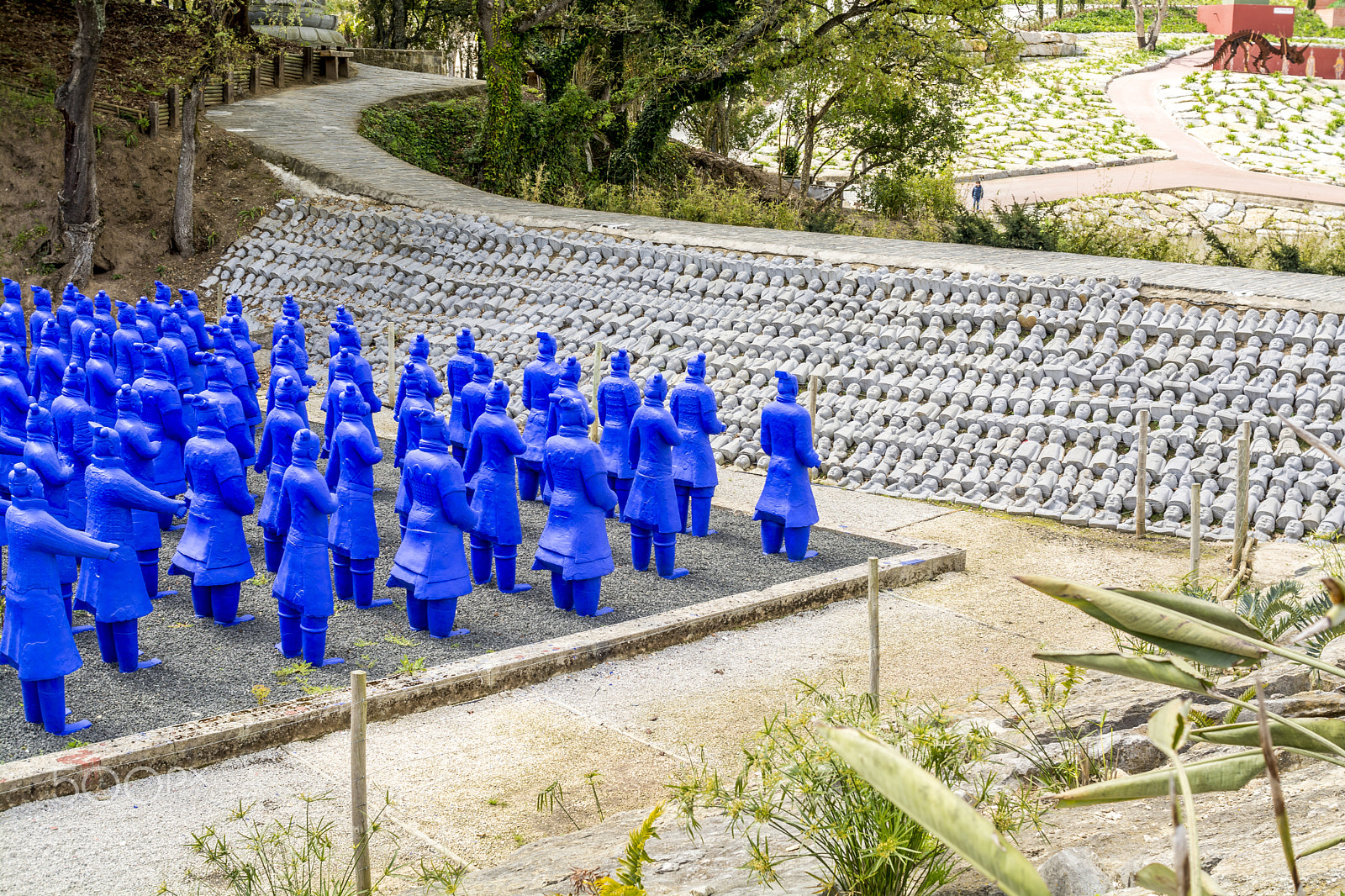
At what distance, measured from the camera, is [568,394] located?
7938 mm

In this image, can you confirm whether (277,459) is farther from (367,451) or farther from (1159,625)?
(1159,625)

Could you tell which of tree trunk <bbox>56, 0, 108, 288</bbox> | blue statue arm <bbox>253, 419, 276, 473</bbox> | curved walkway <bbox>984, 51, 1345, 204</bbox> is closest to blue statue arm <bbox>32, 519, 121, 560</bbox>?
blue statue arm <bbox>253, 419, 276, 473</bbox>

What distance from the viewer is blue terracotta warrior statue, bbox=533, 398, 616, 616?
302 inches

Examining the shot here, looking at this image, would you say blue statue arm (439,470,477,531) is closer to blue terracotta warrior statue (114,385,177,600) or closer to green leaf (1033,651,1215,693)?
blue terracotta warrior statue (114,385,177,600)

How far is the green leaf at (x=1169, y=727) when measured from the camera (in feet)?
5.54

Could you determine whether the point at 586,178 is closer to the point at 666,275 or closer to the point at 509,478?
the point at 666,275

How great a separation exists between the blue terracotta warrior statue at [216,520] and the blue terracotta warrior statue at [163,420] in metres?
1.42

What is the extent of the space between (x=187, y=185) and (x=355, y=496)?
11.8 meters

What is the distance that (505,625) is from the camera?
7.68 m

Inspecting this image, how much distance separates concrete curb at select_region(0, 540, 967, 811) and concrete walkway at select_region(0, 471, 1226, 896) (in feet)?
0.26

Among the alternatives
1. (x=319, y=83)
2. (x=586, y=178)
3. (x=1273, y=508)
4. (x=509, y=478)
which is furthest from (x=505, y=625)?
(x=319, y=83)

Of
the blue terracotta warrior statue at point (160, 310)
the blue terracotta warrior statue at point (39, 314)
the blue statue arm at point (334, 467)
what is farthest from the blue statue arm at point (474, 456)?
the blue terracotta warrior statue at point (39, 314)

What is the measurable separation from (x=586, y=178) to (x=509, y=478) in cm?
1488

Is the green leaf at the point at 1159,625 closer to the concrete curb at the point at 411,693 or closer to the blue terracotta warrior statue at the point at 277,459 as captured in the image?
the concrete curb at the point at 411,693
